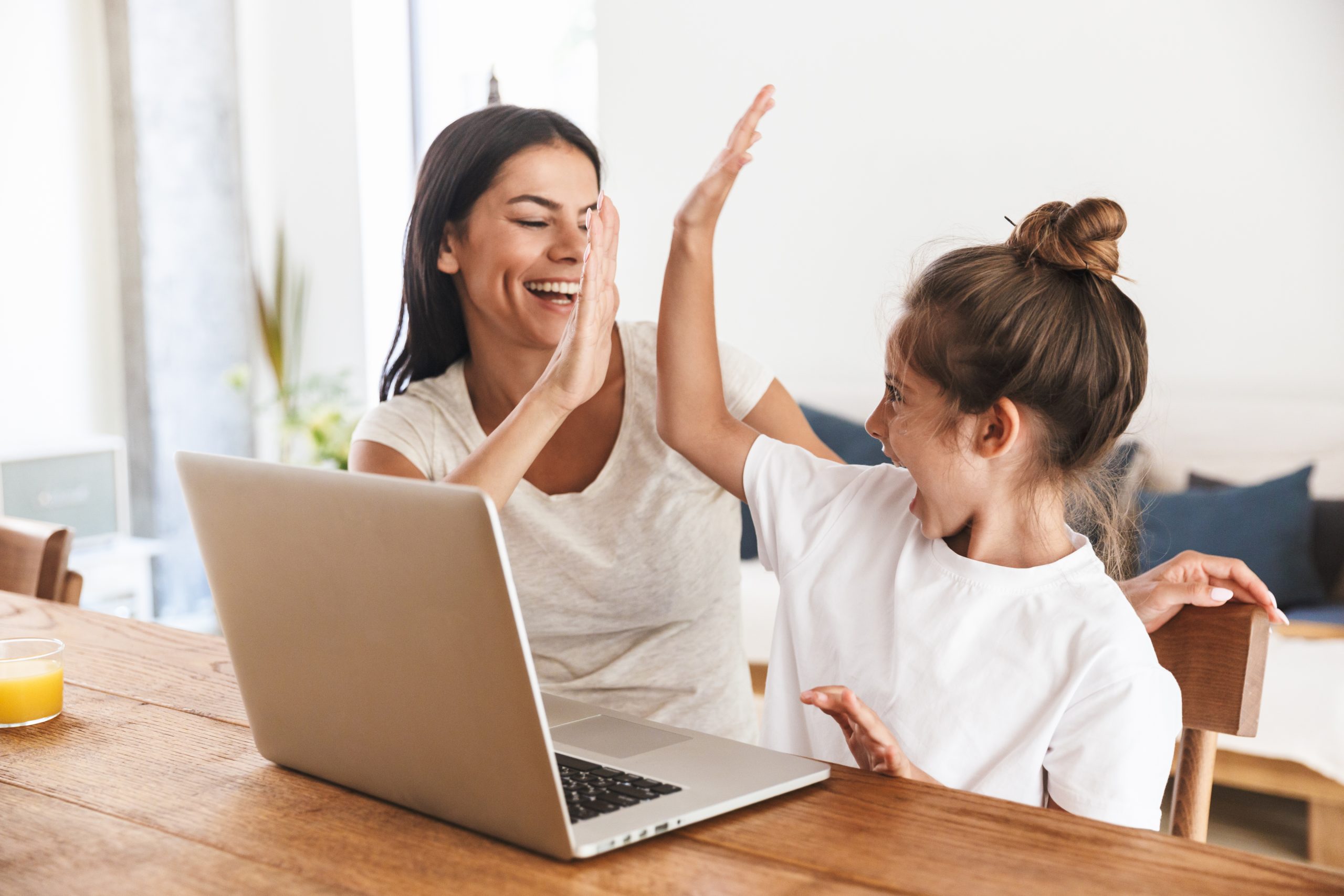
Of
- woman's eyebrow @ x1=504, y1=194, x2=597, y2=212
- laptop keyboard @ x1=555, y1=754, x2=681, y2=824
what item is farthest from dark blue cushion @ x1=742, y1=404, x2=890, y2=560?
laptop keyboard @ x1=555, y1=754, x2=681, y2=824

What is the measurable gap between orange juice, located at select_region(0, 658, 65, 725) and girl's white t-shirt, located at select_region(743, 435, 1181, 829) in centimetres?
65

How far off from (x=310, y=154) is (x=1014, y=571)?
12.2 feet

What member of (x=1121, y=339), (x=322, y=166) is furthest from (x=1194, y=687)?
(x=322, y=166)

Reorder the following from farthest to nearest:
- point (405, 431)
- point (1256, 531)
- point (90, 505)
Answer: point (90, 505) → point (1256, 531) → point (405, 431)

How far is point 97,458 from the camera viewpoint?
3.53 meters

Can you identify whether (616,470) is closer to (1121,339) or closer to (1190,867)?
(1121,339)

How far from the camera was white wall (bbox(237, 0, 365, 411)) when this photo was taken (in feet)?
13.5

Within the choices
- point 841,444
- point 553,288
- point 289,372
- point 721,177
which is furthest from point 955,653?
point 289,372

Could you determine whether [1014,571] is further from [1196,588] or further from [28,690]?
[28,690]

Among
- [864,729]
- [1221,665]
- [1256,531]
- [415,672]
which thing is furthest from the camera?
[1256,531]

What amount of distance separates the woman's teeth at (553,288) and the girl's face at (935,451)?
0.50 m

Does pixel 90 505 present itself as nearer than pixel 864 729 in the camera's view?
No

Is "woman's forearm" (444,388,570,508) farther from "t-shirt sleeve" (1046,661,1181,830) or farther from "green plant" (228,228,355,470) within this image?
"green plant" (228,228,355,470)

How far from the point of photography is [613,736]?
2.92ft
